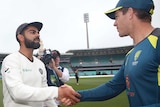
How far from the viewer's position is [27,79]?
447cm

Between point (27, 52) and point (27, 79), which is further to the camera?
point (27, 52)

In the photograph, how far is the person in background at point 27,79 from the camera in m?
3.53

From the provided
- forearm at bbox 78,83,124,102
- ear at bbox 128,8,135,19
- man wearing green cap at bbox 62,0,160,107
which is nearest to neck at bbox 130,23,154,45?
man wearing green cap at bbox 62,0,160,107

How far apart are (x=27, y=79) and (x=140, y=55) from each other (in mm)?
2247

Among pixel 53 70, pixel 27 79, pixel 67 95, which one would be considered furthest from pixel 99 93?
pixel 53 70

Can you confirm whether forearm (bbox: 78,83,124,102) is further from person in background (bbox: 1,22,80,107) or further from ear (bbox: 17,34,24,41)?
ear (bbox: 17,34,24,41)

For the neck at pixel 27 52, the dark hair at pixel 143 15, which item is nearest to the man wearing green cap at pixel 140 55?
the dark hair at pixel 143 15

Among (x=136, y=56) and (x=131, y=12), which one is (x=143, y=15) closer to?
(x=131, y=12)

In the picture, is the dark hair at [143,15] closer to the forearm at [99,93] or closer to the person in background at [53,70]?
the forearm at [99,93]

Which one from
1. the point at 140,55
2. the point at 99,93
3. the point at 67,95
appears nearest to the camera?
the point at 140,55

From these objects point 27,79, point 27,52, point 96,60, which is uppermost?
point 27,52

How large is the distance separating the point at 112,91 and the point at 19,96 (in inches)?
46.3

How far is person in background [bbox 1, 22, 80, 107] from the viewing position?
3.53 metres

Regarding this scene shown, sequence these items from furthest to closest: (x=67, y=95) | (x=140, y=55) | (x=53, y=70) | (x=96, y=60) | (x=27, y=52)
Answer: (x=96, y=60) → (x=53, y=70) → (x=27, y=52) → (x=67, y=95) → (x=140, y=55)
